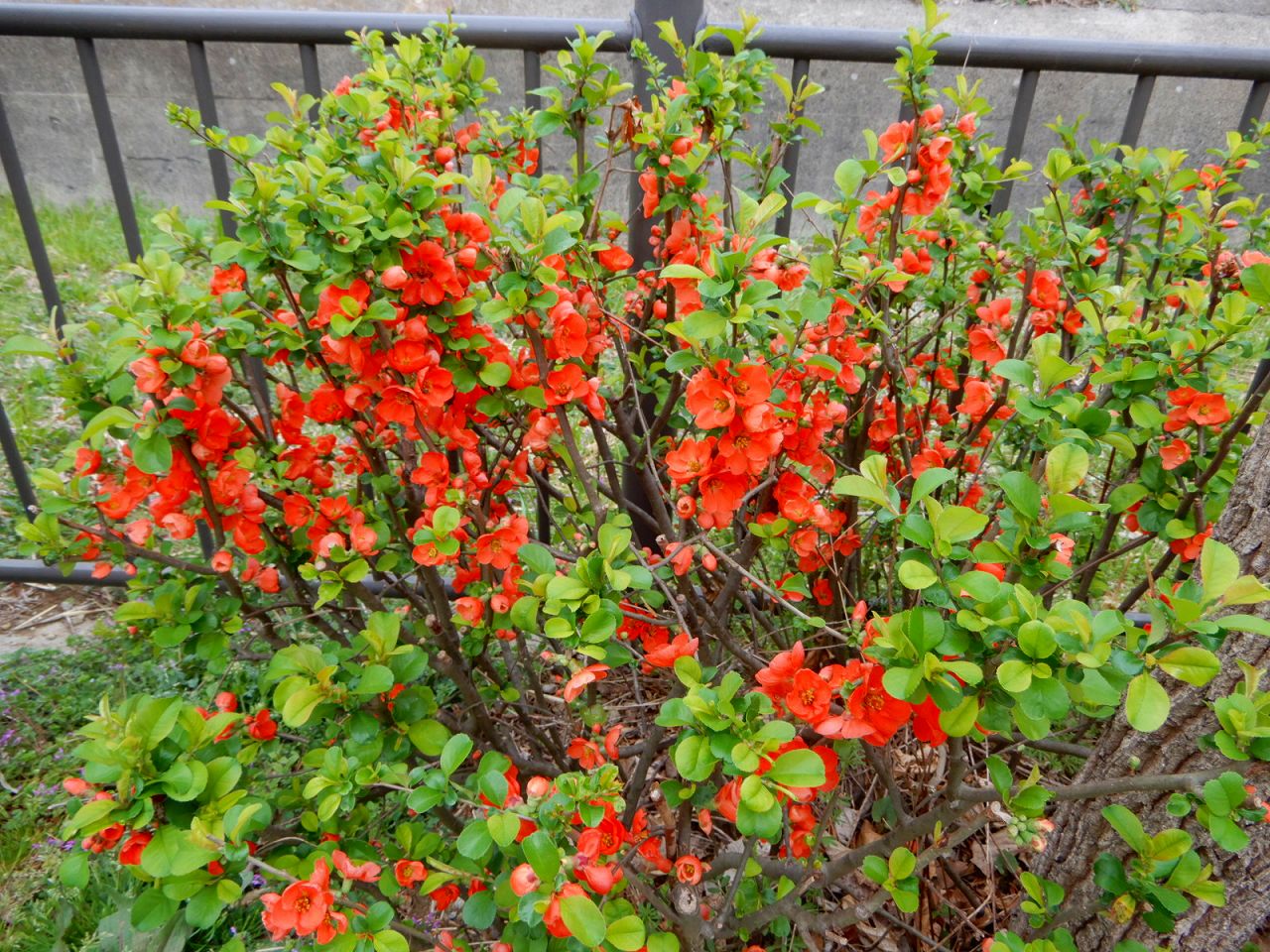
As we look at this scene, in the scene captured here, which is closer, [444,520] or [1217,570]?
[1217,570]

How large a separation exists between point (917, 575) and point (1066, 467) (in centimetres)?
18

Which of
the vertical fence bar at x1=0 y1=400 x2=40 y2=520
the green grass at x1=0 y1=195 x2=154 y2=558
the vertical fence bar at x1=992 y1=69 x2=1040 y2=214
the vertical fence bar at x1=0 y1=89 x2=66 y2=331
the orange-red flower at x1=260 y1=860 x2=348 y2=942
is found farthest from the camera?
the green grass at x1=0 y1=195 x2=154 y2=558

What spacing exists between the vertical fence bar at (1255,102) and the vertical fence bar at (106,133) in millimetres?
2475

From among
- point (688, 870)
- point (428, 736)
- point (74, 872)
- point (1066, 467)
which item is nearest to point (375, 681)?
point (428, 736)

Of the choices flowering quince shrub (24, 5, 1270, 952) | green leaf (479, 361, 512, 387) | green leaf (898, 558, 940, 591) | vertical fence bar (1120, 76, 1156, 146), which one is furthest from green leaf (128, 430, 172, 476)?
vertical fence bar (1120, 76, 1156, 146)

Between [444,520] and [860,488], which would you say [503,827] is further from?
[860,488]

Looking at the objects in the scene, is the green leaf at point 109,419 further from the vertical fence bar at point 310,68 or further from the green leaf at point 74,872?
the vertical fence bar at point 310,68

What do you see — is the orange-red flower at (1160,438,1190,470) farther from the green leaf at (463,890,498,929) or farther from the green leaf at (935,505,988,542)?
the green leaf at (463,890,498,929)

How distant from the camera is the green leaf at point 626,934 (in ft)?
2.91

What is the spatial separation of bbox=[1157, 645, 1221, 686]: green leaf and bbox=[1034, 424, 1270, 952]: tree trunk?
33 cm

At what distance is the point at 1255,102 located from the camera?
1.91m

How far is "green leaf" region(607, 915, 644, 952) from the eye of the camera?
2.91ft

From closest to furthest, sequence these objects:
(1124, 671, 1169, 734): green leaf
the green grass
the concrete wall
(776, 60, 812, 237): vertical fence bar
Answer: (1124, 671, 1169, 734): green leaf < (776, 60, 812, 237): vertical fence bar < the green grass < the concrete wall

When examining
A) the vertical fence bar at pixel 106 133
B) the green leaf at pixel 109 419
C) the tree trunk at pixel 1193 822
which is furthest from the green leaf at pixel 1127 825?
the vertical fence bar at pixel 106 133
